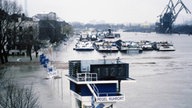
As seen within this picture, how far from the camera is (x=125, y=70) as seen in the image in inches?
380

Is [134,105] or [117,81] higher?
[117,81]

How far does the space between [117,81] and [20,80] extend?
11052 mm

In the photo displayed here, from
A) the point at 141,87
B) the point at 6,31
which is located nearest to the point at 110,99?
the point at 141,87

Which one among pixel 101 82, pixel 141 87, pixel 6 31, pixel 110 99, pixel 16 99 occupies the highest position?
pixel 6 31

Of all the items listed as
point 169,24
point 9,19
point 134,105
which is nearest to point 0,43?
point 9,19

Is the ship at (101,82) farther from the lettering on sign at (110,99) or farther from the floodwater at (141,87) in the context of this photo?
the floodwater at (141,87)

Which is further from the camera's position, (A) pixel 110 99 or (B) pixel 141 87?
(B) pixel 141 87

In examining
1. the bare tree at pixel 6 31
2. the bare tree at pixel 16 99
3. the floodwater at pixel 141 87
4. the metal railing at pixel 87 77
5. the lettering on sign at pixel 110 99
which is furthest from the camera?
the bare tree at pixel 6 31

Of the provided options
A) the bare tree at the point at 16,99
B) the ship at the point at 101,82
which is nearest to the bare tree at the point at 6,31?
Result: the bare tree at the point at 16,99

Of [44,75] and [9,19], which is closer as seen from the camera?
[44,75]

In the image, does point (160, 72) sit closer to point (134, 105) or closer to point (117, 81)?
point (134, 105)

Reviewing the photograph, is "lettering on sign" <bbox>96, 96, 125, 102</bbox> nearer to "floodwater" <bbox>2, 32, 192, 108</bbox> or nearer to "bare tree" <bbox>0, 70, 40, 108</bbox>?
"bare tree" <bbox>0, 70, 40, 108</bbox>

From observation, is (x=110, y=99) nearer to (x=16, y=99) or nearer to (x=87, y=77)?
(x=87, y=77)

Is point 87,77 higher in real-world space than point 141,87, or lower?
higher
